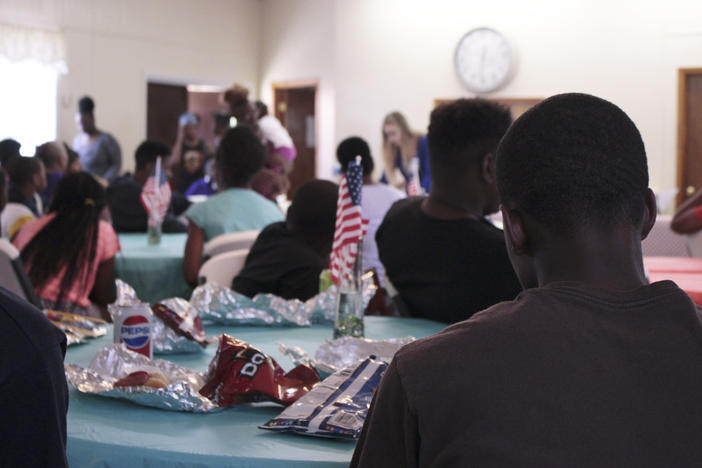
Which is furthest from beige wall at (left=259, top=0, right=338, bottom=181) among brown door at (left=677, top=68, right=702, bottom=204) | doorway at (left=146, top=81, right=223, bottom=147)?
brown door at (left=677, top=68, right=702, bottom=204)

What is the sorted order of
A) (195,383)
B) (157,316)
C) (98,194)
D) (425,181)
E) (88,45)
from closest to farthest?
(195,383), (157,316), (98,194), (425,181), (88,45)

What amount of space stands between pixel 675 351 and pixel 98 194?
287 centimetres

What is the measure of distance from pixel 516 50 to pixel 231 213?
17.1 feet

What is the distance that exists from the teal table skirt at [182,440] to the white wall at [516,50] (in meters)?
7.16

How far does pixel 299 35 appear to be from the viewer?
9.65 meters

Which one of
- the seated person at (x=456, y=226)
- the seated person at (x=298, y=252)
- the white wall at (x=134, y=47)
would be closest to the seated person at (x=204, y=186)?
the white wall at (x=134, y=47)

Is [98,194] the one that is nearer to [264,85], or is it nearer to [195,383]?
[195,383]

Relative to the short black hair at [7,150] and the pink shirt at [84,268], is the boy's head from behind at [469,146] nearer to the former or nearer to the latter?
the pink shirt at [84,268]

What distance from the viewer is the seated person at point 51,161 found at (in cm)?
573

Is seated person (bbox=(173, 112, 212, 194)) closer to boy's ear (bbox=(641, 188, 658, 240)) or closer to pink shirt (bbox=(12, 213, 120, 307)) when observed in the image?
pink shirt (bbox=(12, 213, 120, 307))

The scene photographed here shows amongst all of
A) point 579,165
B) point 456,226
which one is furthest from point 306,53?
point 579,165

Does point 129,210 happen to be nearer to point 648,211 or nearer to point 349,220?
point 349,220

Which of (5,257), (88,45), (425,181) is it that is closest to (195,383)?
(5,257)

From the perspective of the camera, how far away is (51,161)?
19.1 ft
